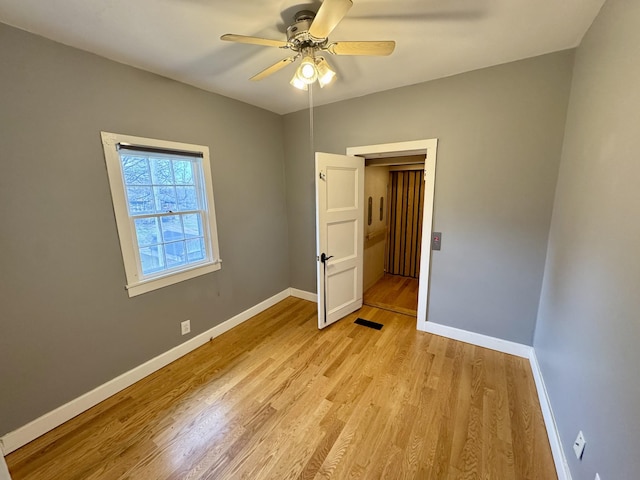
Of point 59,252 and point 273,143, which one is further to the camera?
point 273,143

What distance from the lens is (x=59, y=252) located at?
5.56 feet

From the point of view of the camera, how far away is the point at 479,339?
2.52 metres

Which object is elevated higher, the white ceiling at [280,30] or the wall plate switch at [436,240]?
the white ceiling at [280,30]

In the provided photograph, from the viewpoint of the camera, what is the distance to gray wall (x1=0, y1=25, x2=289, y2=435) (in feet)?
5.00

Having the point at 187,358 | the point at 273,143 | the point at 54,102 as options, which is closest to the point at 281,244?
the point at 273,143

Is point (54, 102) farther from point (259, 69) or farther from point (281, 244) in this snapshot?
point (281, 244)

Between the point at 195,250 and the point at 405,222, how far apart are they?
3.43m

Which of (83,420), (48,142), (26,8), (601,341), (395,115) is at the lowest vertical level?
(83,420)

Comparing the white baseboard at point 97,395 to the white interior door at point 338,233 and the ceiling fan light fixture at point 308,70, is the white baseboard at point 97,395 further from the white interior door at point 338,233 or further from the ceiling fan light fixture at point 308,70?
the ceiling fan light fixture at point 308,70

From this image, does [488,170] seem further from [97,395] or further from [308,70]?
[97,395]

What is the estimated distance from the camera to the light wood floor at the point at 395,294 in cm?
338

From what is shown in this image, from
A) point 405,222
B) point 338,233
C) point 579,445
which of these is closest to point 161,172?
point 338,233

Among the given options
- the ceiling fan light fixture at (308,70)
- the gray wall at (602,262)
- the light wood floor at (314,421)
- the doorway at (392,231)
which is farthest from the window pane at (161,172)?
the gray wall at (602,262)

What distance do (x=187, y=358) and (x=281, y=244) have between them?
67.1 inches
